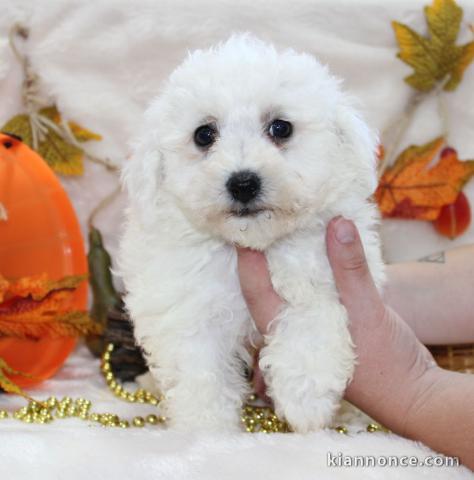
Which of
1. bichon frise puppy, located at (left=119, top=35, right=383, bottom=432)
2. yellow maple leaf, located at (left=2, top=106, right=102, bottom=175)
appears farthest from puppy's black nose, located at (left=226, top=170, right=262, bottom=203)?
yellow maple leaf, located at (left=2, top=106, right=102, bottom=175)

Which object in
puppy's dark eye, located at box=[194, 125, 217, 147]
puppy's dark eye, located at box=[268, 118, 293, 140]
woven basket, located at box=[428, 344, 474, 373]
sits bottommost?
woven basket, located at box=[428, 344, 474, 373]

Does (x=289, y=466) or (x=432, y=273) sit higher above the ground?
(x=432, y=273)

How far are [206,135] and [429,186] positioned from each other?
1.39 meters

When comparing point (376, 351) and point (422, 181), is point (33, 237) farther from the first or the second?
point (422, 181)

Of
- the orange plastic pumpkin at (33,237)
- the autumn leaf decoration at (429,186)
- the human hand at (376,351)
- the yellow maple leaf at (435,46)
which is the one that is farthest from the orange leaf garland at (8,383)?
the yellow maple leaf at (435,46)

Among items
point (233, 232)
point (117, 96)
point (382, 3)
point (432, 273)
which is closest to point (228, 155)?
point (233, 232)

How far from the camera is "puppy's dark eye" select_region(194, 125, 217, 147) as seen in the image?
198cm

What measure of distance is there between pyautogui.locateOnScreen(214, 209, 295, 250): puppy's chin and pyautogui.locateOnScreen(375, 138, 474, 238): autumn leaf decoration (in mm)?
1290

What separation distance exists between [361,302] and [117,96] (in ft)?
5.32

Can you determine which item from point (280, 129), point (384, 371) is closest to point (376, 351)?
point (384, 371)

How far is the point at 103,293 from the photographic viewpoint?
2.93m

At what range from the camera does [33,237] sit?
2629 millimetres

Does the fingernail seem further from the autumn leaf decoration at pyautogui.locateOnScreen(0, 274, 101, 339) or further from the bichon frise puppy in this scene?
the autumn leaf decoration at pyautogui.locateOnScreen(0, 274, 101, 339)

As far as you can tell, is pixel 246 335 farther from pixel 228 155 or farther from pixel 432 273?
pixel 432 273
